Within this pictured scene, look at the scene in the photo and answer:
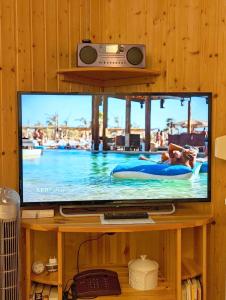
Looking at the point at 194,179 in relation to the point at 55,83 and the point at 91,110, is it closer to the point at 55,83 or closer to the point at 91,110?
the point at 91,110

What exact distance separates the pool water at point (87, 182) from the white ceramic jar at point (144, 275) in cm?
43

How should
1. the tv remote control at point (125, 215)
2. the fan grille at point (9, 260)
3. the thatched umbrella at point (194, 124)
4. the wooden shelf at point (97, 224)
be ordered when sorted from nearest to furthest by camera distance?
the fan grille at point (9, 260), the wooden shelf at point (97, 224), the tv remote control at point (125, 215), the thatched umbrella at point (194, 124)

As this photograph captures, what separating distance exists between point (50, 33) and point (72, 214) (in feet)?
4.03

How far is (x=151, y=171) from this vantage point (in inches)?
88.5

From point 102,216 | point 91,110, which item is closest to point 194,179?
point 102,216

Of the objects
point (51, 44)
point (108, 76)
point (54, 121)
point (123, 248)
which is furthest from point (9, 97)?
point (123, 248)

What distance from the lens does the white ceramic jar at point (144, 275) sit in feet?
7.22

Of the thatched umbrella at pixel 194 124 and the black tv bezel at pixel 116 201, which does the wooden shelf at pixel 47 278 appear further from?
the thatched umbrella at pixel 194 124

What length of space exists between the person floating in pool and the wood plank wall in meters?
0.20

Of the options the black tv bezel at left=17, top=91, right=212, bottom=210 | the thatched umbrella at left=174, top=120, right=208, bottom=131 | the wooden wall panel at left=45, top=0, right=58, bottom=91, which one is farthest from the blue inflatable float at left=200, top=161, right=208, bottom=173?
the wooden wall panel at left=45, top=0, right=58, bottom=91

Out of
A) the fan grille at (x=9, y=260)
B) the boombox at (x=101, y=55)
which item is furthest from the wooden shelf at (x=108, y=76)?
the fan grille at (x=9, y=260)

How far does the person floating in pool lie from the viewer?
7.34 ft

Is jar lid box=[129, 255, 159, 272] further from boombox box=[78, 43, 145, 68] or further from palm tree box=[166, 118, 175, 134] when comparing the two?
boombox box=[78, 43, 145, 68]

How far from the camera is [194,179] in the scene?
2.27 meters
